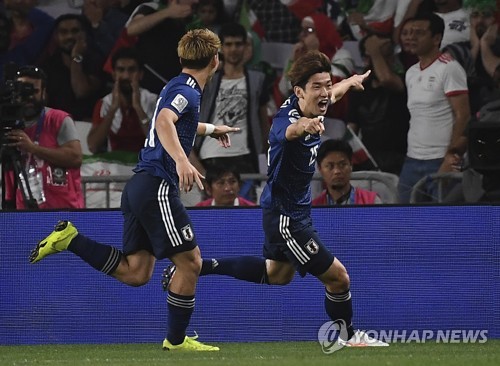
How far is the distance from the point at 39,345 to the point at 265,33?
4.20m

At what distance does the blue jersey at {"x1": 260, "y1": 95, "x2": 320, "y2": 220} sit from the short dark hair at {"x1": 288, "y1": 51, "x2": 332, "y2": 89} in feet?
0.45

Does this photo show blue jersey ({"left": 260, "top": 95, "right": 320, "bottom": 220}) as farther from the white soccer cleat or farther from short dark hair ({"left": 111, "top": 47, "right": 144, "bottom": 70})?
short dark hair ({"left": 111, "top": 47, "right": 144, "bottom": 70})

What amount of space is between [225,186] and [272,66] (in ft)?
6.13

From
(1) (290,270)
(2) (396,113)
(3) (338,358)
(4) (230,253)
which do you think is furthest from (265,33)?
(3) (338,358)

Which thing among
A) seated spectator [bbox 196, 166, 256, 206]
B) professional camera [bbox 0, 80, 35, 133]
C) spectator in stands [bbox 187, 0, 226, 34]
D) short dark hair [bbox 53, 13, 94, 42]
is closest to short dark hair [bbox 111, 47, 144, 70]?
short dark hair [bbox 53, 13, 94, 42]

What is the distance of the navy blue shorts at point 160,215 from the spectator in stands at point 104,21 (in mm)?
4465

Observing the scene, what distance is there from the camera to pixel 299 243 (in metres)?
9.23

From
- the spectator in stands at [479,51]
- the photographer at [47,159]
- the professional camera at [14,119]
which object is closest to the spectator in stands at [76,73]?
the photographer at [47,159]

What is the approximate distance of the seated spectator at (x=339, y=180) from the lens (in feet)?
37.3

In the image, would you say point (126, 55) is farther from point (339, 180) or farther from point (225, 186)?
point (339, 180)

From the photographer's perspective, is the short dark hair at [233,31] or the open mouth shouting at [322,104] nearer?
the open mouth shouting at [322,104]

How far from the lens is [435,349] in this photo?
31.1 feet

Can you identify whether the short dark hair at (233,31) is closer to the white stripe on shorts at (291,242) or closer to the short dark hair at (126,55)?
the short dark hair at (126,55)

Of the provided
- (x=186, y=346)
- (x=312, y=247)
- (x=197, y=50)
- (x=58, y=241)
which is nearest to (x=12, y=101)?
(x=58, y=241)
